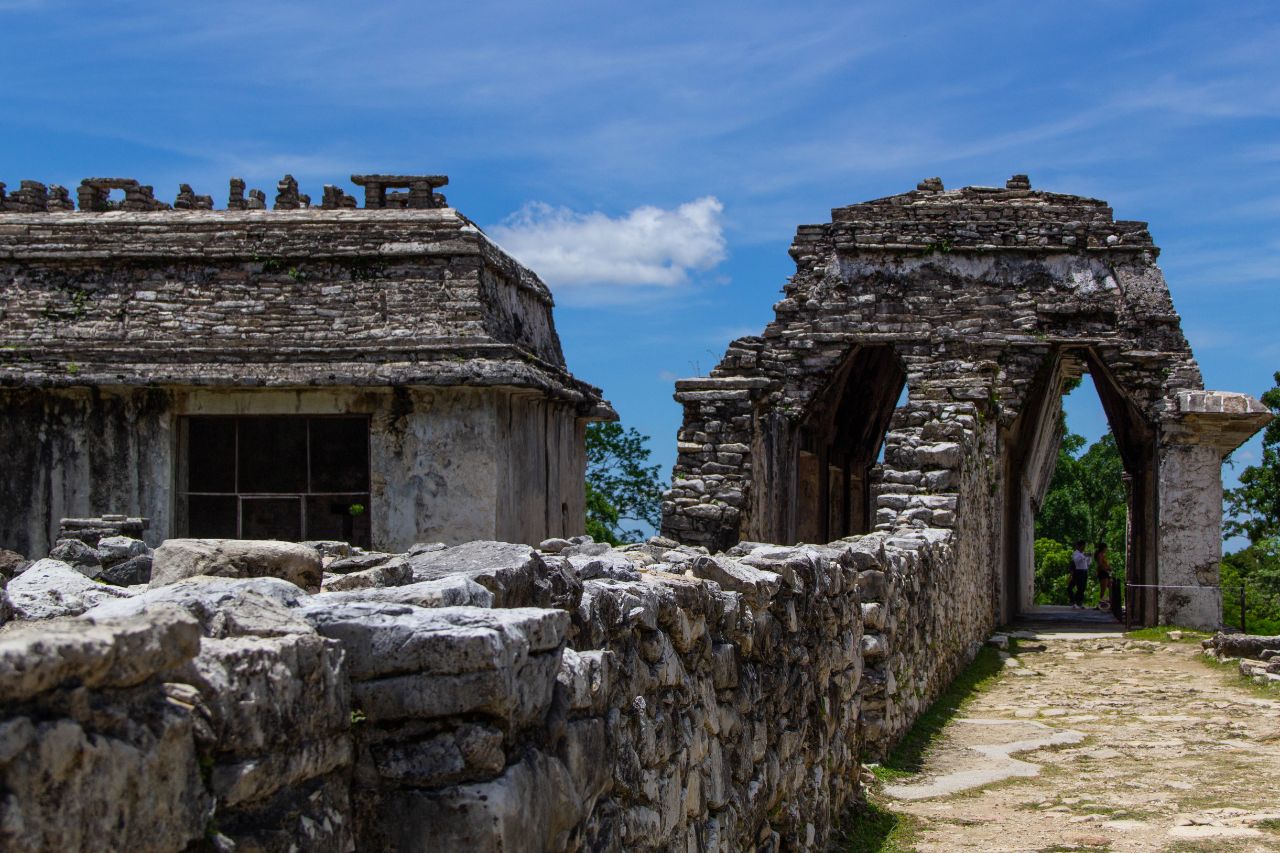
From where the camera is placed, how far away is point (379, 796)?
8.19 feet

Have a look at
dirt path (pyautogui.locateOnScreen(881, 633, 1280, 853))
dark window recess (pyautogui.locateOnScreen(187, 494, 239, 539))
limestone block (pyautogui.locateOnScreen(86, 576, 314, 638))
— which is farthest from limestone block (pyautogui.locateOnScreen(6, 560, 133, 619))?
dark window recess (pyautogui.locateOnScreen(187, 494, 239, 539))

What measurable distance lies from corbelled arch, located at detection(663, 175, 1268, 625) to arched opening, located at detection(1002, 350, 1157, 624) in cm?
11

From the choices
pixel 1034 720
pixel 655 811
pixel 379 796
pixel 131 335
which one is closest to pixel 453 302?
pixel 131 335

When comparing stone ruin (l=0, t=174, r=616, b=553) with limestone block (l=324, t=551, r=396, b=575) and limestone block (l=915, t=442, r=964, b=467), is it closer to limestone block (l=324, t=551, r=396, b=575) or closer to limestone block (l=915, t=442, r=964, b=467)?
limestone block (l=915, t=442, r=964, b=467)

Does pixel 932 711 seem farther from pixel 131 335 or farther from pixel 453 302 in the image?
pixel 131 335

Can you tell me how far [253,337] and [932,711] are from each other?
7891mm

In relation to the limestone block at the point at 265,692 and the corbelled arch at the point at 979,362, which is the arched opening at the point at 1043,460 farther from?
the limestone block at the point at 265,692

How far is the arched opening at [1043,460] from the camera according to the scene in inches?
678

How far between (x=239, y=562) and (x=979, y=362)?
1429 centimetres

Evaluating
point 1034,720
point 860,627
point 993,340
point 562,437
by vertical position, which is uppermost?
point 993,340

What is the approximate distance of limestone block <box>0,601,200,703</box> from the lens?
5.72 ft

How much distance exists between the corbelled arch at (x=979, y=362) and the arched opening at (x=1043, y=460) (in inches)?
4.3

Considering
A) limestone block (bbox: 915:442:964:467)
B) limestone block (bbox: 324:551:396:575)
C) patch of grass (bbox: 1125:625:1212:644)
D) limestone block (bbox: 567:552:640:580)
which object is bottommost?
patch of grass (bbox: 1125:625:1212:644)

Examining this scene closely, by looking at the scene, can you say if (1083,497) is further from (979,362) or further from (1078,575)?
(979,362)
